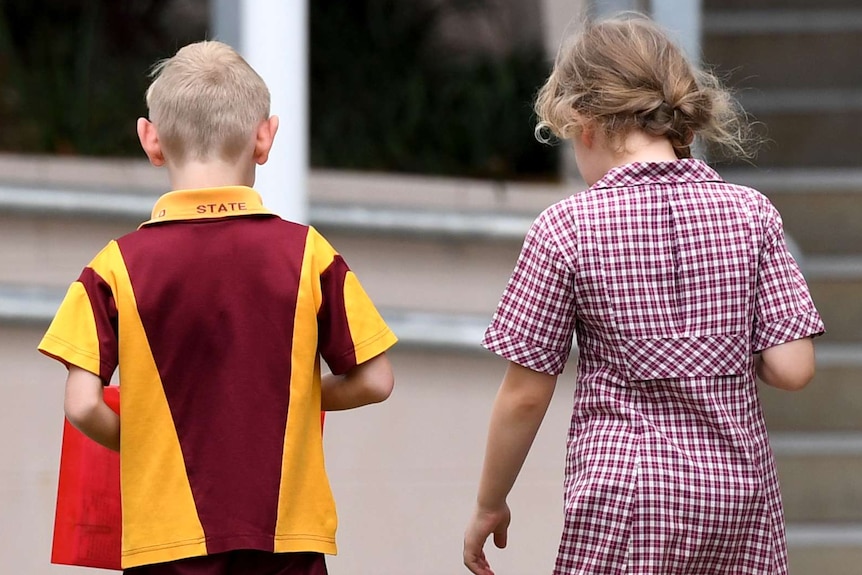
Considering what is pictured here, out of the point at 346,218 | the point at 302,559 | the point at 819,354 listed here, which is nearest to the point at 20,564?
the point at 346,218

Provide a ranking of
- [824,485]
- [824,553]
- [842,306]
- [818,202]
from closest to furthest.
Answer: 1. [824,553]
2. [824,485]
3. [842,306]
4. [818,202]

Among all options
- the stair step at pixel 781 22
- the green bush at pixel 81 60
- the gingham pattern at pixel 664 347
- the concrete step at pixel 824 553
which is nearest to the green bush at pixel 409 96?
the green bush at pixel 81 60

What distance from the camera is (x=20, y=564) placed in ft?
11.1

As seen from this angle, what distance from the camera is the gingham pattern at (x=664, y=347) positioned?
6.40 ft

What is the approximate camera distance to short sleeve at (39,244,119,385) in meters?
1.86

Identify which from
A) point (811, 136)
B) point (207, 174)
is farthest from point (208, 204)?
point (811, 136)

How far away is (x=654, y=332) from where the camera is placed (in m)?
1.95

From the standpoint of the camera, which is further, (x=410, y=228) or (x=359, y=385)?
(x=410, y=228)

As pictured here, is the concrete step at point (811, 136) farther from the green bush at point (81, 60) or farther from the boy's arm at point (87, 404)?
→ the boy's arm at point (87, 404)

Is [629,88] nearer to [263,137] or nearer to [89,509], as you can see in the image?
[263,137]

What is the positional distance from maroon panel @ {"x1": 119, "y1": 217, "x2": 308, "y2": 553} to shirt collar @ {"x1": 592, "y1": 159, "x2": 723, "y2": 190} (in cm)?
49

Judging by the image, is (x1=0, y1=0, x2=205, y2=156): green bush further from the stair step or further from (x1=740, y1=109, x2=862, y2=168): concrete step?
(x1=740, y1=109, x2=862, y2=168): concrete step

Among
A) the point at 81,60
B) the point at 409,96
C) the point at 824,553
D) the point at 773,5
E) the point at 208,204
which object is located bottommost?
the point at 824,553

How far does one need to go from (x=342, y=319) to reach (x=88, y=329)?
14.2 inches
